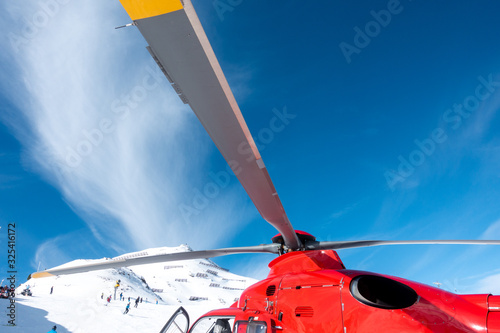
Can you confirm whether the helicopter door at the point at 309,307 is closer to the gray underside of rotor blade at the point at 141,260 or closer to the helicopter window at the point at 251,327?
the helicopter window at the point at 251,327

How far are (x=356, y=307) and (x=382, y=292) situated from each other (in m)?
0.49

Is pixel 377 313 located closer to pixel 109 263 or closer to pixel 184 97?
pixel 184 97

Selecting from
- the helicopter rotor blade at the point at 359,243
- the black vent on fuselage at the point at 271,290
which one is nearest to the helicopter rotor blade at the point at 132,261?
the helicopter rotor blade at the point at 359,243

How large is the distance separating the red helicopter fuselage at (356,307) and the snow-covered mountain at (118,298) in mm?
22858

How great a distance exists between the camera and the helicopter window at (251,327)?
14.8 feet

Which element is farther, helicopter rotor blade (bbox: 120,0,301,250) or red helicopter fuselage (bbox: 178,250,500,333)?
red helicopter fuselage (bbox: 178,250,500,333)

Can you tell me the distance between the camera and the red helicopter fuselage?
3.81m

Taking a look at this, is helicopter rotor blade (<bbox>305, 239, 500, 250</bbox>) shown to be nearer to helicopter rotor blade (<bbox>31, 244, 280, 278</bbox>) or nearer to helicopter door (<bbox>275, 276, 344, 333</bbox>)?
helicopter rotor blade (<bbox>31, 244, 280, 278</bbox>)

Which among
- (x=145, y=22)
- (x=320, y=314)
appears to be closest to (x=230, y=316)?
(x=320, y=314)

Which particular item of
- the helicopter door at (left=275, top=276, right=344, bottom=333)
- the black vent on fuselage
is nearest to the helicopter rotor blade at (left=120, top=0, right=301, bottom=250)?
the helicopter door at (left=275, top=276, right=344, bottom=333)

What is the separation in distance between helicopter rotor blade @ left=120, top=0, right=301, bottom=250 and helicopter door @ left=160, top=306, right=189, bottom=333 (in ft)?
10.7

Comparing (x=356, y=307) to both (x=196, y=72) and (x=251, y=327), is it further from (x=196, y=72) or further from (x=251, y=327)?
(x=196, y=72)

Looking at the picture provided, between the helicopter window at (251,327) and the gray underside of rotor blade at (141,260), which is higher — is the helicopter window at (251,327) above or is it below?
below

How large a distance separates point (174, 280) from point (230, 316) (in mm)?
133782
